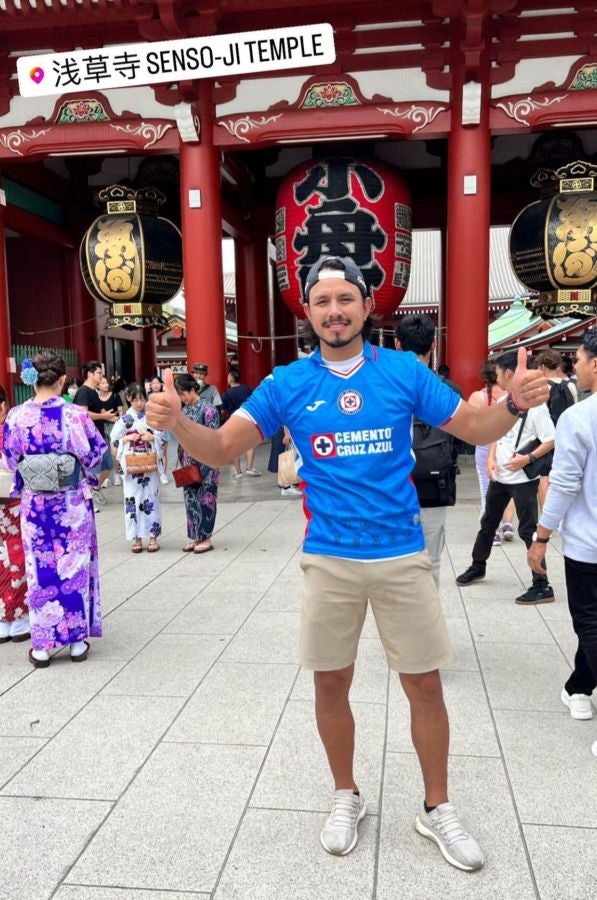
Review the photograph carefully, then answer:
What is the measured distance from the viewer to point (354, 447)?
212 centimetres

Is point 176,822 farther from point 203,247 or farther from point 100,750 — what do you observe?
point 203,247

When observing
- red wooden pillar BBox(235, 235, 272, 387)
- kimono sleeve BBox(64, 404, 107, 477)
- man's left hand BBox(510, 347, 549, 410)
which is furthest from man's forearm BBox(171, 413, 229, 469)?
red wooden pillar BBox(235, 235, 272, 387)

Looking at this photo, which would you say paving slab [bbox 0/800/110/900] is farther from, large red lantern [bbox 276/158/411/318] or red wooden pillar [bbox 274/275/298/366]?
red wooden pillar [bbox 274/275/298/366]

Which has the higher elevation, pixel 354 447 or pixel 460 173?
pixel 460 173

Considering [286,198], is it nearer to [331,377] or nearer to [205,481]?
[205,481]

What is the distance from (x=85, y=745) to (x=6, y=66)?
904 centimetres

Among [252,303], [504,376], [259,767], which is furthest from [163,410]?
[252,303]

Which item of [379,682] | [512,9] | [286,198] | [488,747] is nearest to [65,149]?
[286,198]

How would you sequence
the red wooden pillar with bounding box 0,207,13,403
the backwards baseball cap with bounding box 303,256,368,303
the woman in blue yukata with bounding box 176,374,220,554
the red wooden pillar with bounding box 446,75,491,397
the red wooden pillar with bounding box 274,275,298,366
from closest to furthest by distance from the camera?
the backwards baseball cap with bounding box 303,256,368,303, the woman in blue yukata with bounding box 176,374,220,554, the red wooden pillar with bounding box 446,75,491,397, the red wooden pillar with bounding box 0,207,13,403, the red wooden pillar with bounding box 274,275,298,366

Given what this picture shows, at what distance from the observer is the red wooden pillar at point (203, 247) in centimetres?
880

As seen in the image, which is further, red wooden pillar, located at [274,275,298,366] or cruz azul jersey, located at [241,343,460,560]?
red wooden pillar, located at [274,275,298,366]

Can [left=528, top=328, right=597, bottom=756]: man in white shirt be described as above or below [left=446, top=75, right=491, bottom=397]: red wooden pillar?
below

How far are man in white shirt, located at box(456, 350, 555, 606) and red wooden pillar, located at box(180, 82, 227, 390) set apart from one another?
5.02 meters

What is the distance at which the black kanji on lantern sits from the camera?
902 cm
